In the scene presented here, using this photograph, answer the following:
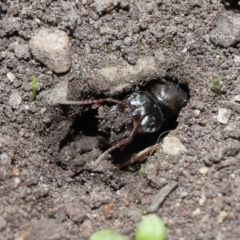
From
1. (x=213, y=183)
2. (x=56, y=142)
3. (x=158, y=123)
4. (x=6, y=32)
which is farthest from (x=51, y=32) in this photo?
(x=213, y=183)

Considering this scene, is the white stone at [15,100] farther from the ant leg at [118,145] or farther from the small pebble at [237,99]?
the small pebble at [237,99]

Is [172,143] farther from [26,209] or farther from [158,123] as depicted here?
[26,209]

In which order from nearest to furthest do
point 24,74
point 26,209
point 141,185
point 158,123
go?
point 26,209 < point 141,185 < point 24,74 < point 158,123

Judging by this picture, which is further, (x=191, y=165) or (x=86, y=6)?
(x=86, y=6)

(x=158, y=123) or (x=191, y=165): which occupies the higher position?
(x=191, y=165)

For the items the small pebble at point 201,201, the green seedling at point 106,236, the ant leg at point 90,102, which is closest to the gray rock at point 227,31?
the ant leg at point 90,102

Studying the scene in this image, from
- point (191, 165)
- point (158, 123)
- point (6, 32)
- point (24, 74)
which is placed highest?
point (6, 32)

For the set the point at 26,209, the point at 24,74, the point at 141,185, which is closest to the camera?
the point at 26,209
